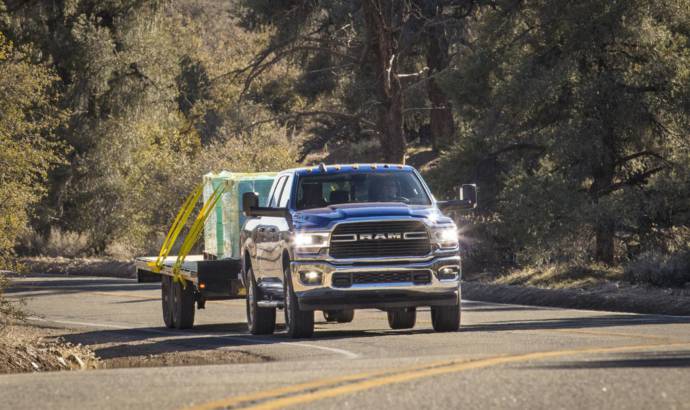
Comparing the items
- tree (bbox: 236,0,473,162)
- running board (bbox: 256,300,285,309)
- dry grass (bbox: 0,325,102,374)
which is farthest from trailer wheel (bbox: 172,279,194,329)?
tree (bbox: 236,0,473,162)

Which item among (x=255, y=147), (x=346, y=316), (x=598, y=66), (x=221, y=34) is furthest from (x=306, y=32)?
(x=221, y=34)

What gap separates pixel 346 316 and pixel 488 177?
1129 centimetres

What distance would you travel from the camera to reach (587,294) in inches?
934

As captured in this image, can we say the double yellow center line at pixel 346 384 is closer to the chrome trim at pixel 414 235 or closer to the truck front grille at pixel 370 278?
the truck front grille at pixel 370 278

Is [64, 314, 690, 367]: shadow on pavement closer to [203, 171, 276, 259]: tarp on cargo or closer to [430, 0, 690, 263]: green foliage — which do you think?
[203, 171, 276, 259]: tarp on cargo

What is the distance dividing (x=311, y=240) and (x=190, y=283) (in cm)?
446

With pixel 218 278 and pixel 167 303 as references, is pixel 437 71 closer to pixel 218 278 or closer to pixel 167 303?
pixel 167 303

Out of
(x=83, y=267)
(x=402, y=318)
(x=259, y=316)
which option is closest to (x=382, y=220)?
(x=259, y=316)

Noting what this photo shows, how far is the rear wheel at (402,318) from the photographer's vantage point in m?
19.8

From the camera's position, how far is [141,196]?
50.6 m

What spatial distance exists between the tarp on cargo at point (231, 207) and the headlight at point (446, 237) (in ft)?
15.4

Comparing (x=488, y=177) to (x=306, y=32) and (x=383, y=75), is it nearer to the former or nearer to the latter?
(x=383, y=75)

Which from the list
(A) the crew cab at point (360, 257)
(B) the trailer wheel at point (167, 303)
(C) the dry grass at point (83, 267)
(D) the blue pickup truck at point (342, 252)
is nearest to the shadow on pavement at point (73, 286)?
(C) the dry grass at point (83, 267)

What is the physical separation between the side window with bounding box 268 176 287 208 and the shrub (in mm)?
7295
